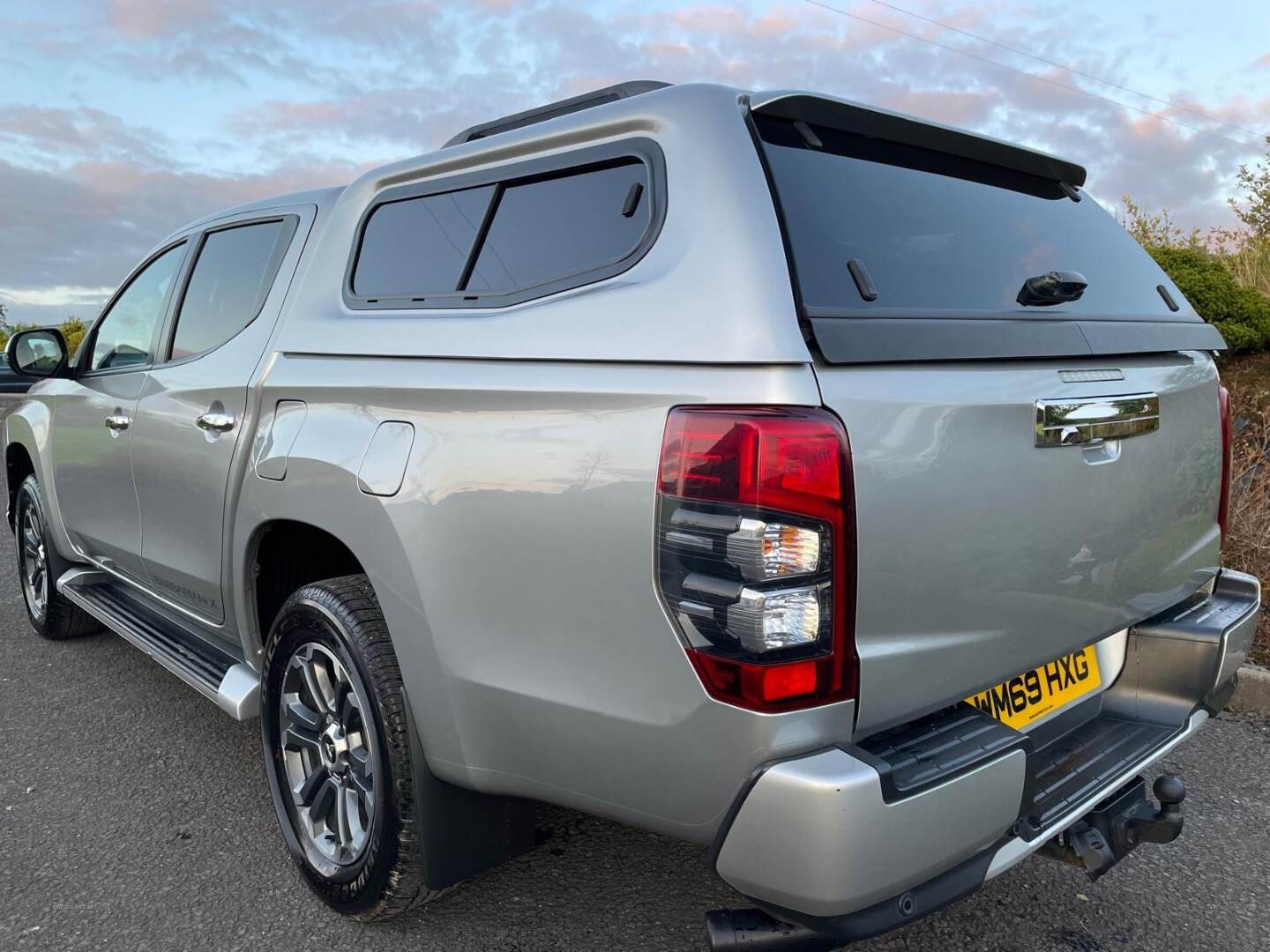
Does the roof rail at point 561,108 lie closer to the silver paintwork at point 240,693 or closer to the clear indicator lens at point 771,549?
the clear indicator lens at point 771,549

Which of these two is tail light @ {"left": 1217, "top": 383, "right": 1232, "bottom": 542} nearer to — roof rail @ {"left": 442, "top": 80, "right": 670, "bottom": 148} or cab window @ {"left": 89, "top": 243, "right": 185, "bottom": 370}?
roof rail @ {"left": 442, "top": 80, "right": 670, "bottom": 148}

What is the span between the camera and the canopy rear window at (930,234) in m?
1.86

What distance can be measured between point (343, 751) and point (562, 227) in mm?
1411

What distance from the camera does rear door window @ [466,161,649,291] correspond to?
1.98m

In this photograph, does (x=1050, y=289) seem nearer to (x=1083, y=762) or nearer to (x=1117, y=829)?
(x=1083, y=762)

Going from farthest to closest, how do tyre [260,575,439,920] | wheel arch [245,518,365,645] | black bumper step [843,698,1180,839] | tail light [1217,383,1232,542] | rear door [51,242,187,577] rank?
rear door [51,242,187,577], wheel arch [245,518,365,645], tail light [1217,383,1232,542], tyre [260,575,439,920], black bumper step [843,698,1180,839]

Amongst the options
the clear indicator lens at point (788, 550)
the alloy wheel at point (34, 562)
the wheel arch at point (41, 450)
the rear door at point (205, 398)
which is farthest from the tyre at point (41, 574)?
the clear indicator lens at point (788, 550)

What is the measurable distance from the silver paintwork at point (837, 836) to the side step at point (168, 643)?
169cm

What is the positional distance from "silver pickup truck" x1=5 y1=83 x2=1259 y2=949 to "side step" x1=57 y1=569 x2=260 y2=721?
0.03 meters

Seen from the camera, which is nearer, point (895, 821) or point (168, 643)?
point (895, 821)

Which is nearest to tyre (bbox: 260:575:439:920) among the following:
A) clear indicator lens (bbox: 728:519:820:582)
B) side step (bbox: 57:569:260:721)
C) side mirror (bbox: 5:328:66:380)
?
side step (bbox: 57:569:260:721)

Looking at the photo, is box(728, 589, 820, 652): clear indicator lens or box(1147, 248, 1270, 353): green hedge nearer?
box(728, 589, 820, 652): clear indicator lens

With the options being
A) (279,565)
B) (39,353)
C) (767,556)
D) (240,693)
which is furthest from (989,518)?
(39,353)

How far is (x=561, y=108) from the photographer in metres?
2.56
